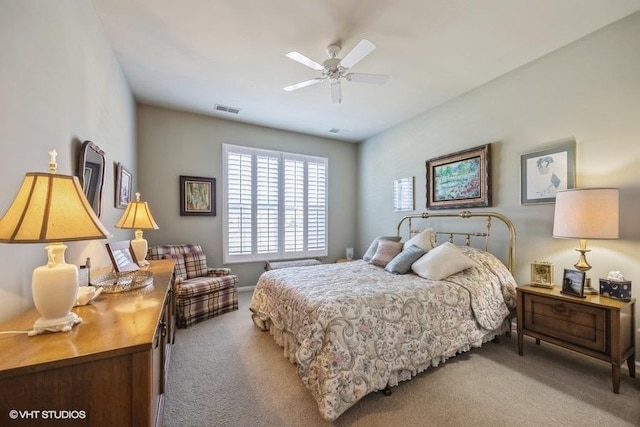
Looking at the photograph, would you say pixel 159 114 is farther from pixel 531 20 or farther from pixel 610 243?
pixel 610 243

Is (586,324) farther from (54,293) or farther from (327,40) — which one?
(54,293)

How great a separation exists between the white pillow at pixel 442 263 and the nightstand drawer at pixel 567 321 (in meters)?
0.61

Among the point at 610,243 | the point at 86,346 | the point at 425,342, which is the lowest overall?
the point at 425,342

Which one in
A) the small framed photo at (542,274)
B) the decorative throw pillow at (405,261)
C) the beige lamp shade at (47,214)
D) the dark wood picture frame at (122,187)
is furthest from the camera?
the decorative throw pillow at (405,261)

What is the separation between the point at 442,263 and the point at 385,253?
820 millimetres

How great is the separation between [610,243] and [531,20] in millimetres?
2101

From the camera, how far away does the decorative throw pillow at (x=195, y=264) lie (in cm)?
376

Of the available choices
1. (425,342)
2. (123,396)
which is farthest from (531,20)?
(123,396)

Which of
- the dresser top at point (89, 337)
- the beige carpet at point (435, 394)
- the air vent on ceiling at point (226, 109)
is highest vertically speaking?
the air vent on ceiling at point (226, 109)

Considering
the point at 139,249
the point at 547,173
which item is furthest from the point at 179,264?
the point at 547,173

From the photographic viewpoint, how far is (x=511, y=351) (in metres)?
2.56

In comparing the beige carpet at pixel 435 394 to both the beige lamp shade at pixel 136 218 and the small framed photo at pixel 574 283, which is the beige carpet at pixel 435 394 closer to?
the small framed photo at pixel 574 283

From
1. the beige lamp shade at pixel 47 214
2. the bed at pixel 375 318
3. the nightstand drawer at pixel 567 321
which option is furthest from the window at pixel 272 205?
the nightstand drawer at pixel 567 321

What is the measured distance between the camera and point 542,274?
98.2 inches
